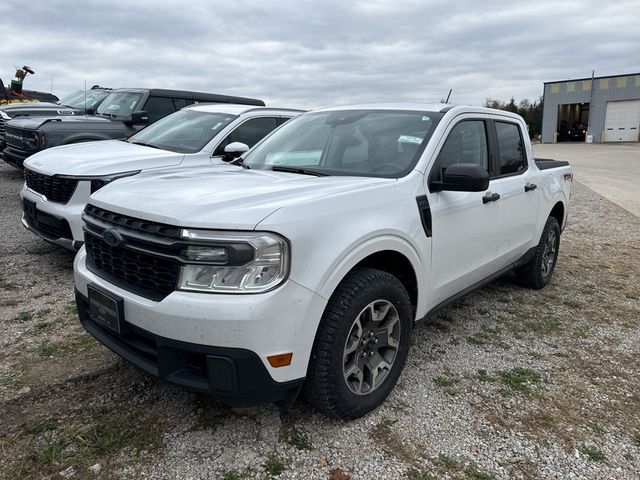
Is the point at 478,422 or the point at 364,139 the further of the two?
the point at 364,139

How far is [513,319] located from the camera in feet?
14.5

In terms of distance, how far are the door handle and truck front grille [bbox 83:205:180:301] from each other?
7.51ft

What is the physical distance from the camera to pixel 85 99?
452 inches

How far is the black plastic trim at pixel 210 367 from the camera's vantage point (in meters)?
2.25

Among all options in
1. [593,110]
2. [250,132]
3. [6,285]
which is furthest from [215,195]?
[593,110]

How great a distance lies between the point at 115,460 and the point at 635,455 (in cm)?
256

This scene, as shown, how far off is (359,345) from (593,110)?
48.2 metres

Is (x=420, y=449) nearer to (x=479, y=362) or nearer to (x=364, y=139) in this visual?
(x=479, y=362)

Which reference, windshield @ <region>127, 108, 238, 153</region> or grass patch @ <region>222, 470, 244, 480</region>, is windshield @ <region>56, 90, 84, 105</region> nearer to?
windshield @ <region>127, 108, 238, 153</region>

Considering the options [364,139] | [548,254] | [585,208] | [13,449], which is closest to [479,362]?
[364,139]

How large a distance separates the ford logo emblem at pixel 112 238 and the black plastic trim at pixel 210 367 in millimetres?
388

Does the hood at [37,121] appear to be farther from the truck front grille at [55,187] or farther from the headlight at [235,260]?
the headlight at [235,260]

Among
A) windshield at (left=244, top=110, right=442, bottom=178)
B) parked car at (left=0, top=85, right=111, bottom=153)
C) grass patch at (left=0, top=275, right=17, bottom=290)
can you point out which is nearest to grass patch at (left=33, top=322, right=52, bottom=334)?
grass patch at (left=0, top=275, right=17, bottom=290)

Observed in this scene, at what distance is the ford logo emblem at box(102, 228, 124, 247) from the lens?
252cm
